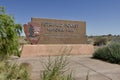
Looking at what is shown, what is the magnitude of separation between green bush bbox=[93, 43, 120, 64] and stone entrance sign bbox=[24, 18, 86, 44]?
4.62 m

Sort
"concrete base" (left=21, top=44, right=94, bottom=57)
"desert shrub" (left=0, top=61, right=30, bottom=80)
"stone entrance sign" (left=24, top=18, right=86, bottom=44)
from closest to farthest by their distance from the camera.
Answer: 1. "desert shrub" (left=0, top=61, right=30, bottom=80)
2. "concrete base" (left=21, top=44, right=94, bottom=57)
3. "stone entrance sign" (left=24, top=18, right=86, bottom=44)

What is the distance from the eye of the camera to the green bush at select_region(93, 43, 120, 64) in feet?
45.2

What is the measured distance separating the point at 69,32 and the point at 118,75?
1101cm

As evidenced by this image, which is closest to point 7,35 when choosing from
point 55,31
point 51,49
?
point 51,49

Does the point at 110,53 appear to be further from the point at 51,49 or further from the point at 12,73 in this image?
the point at 12,73

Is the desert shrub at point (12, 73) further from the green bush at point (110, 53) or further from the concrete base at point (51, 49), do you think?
the concrete base at point (51, 49)

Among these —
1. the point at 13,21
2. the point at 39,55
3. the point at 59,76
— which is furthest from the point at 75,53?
the point at 59,76

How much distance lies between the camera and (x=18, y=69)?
7.77 m

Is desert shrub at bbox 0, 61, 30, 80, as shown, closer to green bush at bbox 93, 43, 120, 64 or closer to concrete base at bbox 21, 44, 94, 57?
green bush at bbox 93, 43, 120, 64

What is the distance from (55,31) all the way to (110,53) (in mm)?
6672

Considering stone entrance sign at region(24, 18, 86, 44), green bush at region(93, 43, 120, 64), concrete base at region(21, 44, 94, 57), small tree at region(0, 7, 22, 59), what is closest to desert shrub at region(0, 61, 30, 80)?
small tree at region(0, 7, 22, 59)

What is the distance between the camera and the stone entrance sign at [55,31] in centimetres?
1788

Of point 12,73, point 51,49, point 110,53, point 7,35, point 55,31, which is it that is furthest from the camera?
point 55,31

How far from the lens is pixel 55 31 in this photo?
63.3 ft
